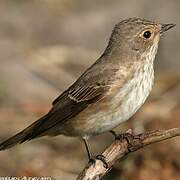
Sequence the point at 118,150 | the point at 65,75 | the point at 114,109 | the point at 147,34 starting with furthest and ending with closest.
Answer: the point at 65,75 < the point at 147,34 < the point at 114,109 < the point at 118,150

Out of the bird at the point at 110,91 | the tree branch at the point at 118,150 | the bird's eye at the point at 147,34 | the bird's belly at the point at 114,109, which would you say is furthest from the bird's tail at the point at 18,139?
the bird's eye at the point at 147,34

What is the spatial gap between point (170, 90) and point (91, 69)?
3909 millimetres

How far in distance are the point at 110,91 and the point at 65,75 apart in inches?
206

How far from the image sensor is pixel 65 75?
1438 cm

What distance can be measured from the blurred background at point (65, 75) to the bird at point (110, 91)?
70.7 inches

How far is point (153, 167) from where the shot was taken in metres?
10.9

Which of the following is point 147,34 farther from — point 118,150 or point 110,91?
point 118,150

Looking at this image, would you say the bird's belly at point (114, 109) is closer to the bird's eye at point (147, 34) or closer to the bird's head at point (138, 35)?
the bird's head at point (138, 35)

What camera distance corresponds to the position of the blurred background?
1138cm

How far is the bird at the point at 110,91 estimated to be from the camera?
9039mm

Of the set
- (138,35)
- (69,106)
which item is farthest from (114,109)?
(138,35)

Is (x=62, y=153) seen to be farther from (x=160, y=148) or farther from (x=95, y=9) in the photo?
(x=95, y=9)

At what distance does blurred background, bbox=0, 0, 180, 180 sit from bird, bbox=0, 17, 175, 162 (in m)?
1.80

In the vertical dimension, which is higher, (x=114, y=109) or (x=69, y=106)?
(x=69, y=106)
